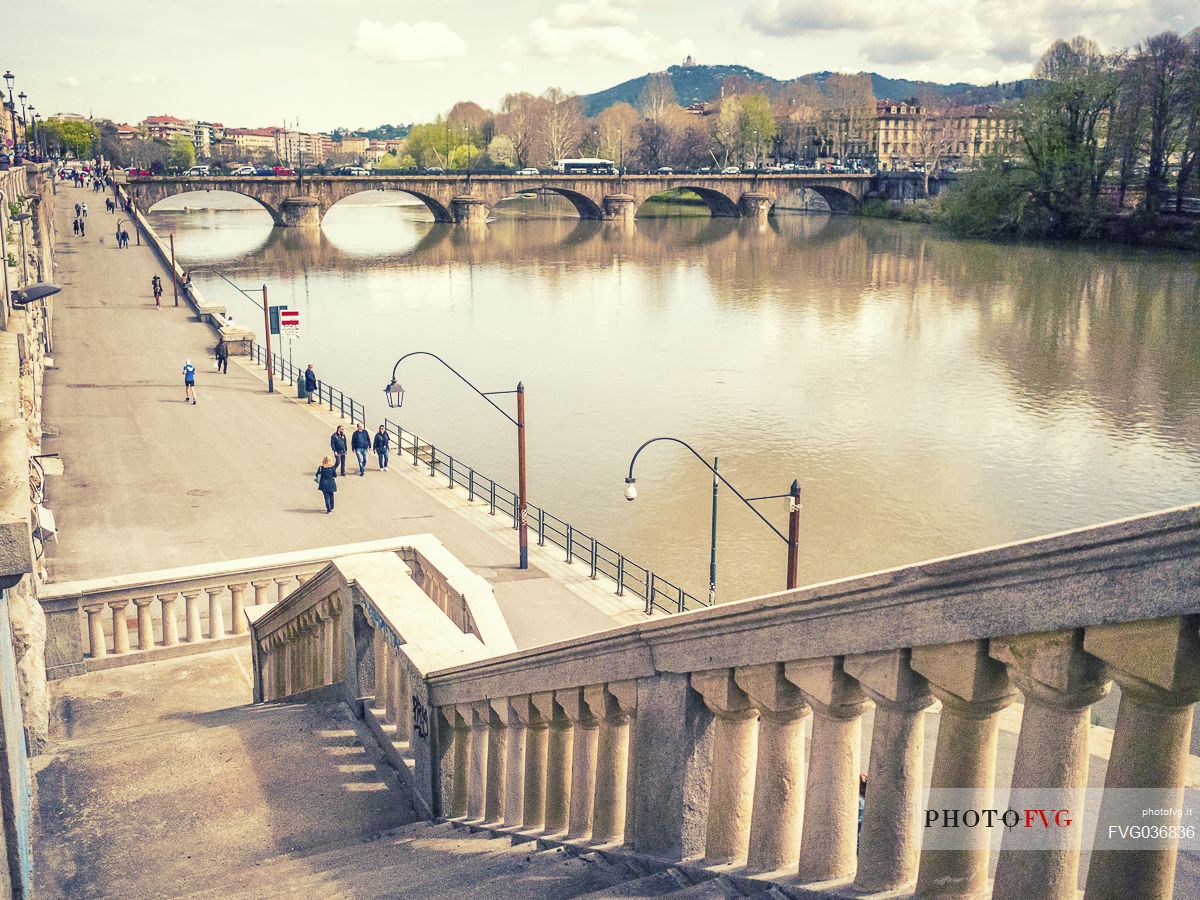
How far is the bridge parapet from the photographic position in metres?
2.24

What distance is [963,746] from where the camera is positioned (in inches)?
106

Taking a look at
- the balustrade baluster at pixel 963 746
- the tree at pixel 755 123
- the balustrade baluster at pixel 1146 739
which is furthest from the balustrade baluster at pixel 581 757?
the tree at pixel 755 123

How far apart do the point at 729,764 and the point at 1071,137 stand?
79.0 m

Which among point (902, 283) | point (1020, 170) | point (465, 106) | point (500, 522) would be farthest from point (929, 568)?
point (465, 106)

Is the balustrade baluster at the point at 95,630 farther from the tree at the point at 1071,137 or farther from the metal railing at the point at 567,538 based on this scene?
the tree at the point at 1071,137

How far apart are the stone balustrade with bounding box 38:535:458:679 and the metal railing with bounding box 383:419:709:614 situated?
6380mm

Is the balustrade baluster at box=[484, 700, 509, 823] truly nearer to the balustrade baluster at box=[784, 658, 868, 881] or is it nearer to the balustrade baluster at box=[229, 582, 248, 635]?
the balustrade baluster at box=[784, 658, 868, 881]

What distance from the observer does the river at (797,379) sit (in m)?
24.4

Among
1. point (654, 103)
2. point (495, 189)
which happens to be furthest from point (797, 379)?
point (654, 103)

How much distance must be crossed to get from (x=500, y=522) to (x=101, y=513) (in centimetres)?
714

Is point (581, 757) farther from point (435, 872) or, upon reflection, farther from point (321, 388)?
point (321, 388)

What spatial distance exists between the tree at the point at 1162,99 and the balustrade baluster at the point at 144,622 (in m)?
75.8

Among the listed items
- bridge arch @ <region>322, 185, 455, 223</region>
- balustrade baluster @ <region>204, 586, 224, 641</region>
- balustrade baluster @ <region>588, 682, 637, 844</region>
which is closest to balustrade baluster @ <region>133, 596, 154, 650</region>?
balustrade baluster @ <region>204, 586, 224, 641</region>

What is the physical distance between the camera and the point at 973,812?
2.70 meters
